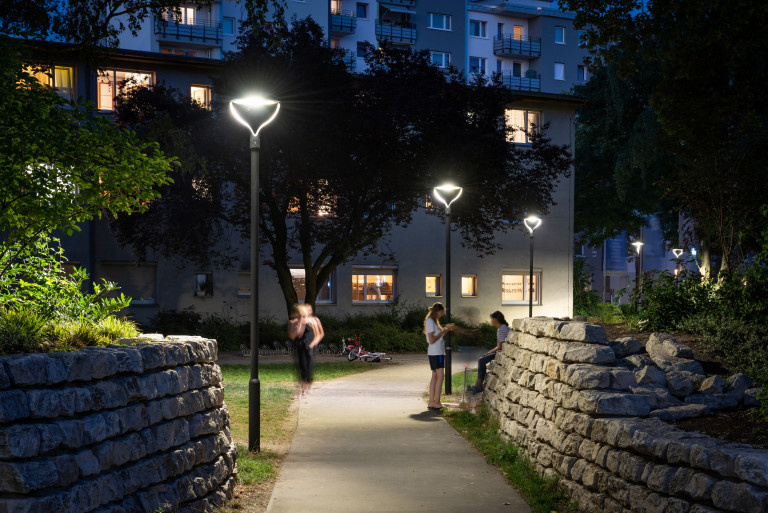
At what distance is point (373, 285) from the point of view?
33.6 metres

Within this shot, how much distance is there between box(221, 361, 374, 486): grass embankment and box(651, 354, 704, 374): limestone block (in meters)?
4.89

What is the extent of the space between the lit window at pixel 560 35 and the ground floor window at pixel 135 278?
153ft

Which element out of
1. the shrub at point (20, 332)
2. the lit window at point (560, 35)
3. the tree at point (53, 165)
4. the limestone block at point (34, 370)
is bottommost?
the limestone block at point (34, 370)

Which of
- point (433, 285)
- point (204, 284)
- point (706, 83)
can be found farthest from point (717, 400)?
point (433, 285)

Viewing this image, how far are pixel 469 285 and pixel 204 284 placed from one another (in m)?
11.4

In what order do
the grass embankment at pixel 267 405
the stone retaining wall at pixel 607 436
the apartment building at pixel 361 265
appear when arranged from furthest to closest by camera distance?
the apartment building at pixel 361 265
the grass embankment at pixel 267 405
the stone retaining wall at pixel 607 436

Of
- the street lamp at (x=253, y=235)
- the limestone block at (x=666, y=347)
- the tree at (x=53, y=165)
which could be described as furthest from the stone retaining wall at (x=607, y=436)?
the tree at (x=53, y=165)

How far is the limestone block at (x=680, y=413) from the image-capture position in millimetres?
7785

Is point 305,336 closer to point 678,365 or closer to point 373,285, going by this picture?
point 678,365

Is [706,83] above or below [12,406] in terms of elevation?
above

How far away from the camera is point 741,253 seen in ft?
47.3

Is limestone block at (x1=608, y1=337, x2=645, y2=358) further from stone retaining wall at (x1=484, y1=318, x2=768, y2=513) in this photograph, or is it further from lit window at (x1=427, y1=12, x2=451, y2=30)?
lit window at (x1=427, y1=12, x2=451, y2=30)

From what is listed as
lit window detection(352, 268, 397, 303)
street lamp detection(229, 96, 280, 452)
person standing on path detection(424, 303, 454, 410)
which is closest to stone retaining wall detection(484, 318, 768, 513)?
person standing on path detection(424, 303, 454, 410)

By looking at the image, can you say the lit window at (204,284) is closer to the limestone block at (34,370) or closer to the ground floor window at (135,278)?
the ground floor window at (135,278)
